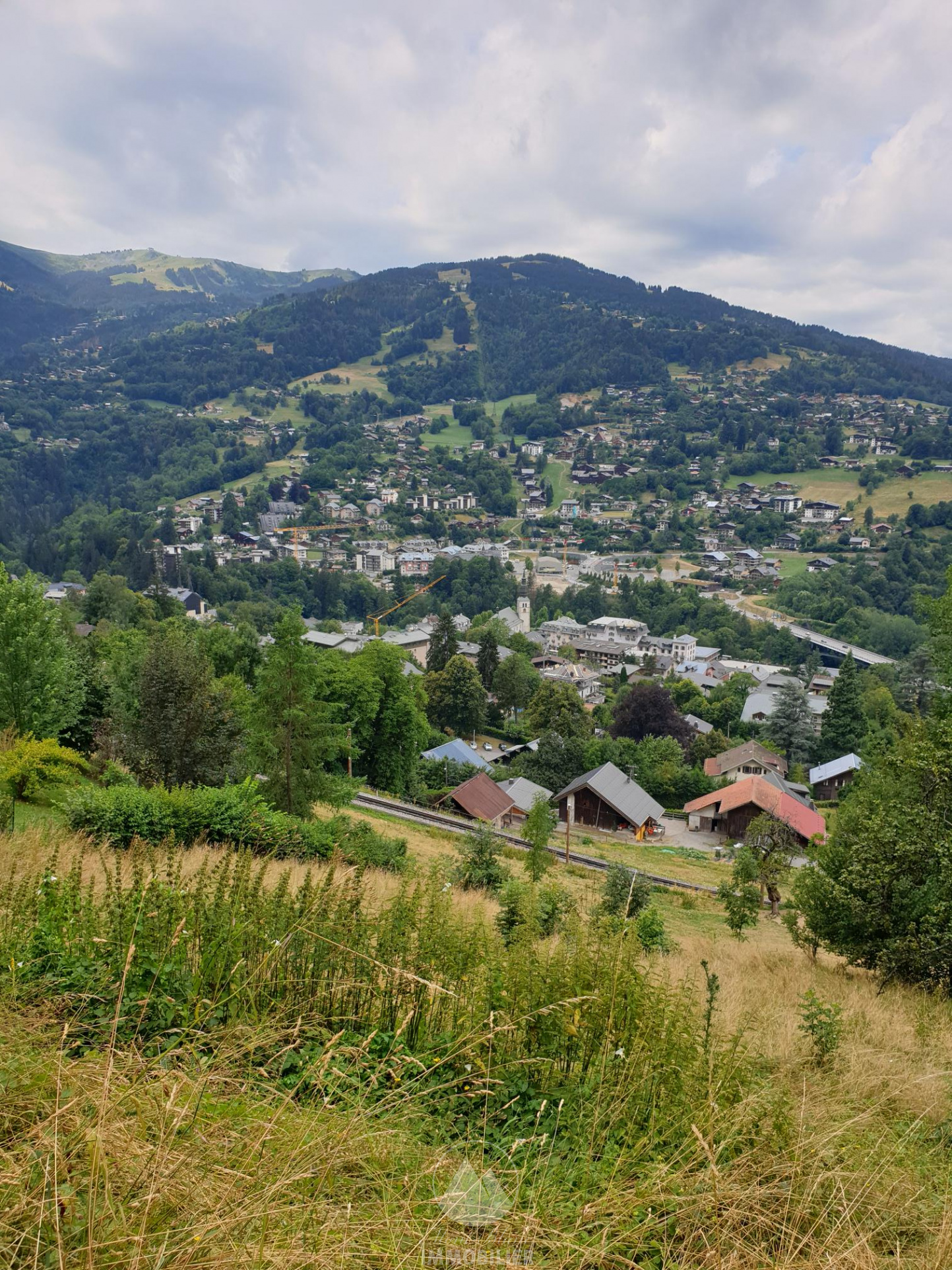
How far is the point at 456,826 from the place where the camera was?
68.9 ft

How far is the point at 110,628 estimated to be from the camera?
1148 inches

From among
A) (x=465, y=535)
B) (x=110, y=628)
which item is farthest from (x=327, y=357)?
(x=110, y=628)

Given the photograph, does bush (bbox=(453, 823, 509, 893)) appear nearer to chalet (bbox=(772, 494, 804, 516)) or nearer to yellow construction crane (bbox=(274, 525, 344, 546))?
yellow construction crane (bbox=(274, 525, 344, 546))

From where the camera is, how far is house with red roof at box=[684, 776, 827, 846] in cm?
2609

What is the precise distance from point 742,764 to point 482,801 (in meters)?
14.5

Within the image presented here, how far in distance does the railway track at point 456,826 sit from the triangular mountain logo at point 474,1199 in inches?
678

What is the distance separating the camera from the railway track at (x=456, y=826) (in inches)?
754

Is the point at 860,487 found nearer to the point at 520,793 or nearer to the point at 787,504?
the point at 787,504

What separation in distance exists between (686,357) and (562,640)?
130972 mm

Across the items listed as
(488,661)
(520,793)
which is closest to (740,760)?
(520,793)

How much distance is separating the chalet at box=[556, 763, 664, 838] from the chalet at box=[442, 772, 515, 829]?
7.81ft

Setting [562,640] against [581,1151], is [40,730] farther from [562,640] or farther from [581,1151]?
[562,640]

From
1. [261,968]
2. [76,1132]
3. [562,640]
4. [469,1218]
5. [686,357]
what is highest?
[686,357]

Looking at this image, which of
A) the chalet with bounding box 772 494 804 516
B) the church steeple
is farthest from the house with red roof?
the chalet with bounding box 772 494 804 516
